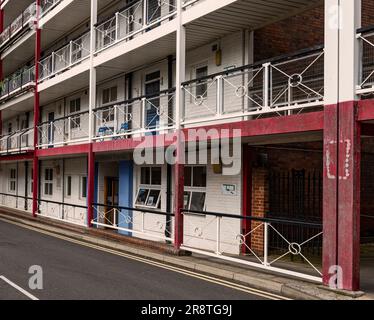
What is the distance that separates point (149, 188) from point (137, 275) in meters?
6.72

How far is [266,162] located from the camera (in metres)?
12.6

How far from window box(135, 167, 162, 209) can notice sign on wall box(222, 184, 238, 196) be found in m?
3.38

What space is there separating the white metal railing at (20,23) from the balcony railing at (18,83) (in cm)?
200

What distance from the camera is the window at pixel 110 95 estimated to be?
19.2 metres

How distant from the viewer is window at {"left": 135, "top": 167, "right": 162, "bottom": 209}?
15992 mm

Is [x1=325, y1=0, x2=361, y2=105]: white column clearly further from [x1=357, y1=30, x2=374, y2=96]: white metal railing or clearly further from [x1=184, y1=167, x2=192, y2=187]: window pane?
[x1=184, y1=167, x2=192, y2=187]: window pane

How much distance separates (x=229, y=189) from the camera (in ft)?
42.3

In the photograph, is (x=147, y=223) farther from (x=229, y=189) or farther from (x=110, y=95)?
(x=110, y=95)

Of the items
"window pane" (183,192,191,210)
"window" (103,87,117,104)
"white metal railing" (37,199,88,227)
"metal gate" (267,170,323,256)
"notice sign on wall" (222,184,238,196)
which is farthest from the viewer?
"white metal railing" (37,199,88,227)

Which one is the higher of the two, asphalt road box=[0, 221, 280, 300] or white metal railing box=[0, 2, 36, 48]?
white metal railing box=[0, 2, 36, 48]

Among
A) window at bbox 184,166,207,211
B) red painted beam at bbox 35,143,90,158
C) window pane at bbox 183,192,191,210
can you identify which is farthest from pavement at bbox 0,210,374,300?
red painted beam at bbox 35,143,90,158
